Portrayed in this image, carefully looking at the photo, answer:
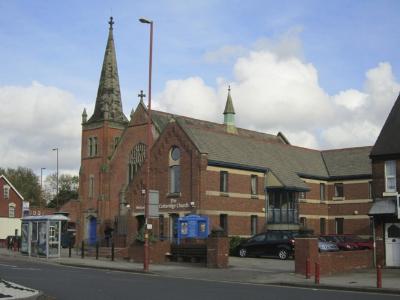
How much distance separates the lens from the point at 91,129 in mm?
61188

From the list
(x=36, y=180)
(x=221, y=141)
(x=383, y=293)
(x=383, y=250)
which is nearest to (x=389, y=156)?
(x=383, y=250)

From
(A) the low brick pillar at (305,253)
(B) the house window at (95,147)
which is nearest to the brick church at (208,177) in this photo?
(B) the house window at (95,147)

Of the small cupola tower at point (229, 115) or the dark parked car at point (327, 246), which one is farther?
the small cupola tower at point (229, 115)

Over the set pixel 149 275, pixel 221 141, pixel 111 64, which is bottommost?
pixel 149 275

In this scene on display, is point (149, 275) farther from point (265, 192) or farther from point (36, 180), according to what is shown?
point (36, 180)

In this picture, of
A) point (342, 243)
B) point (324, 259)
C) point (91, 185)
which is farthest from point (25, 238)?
point (324, 259)

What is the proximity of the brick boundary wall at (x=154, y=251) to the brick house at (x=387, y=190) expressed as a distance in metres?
10.9

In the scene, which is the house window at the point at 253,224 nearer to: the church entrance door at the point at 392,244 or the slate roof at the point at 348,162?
the slate roof at the point at 348,162

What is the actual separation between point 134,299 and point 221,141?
30.3m

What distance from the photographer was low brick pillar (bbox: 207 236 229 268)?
28266 millimetres

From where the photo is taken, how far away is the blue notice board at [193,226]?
38781 millimetres

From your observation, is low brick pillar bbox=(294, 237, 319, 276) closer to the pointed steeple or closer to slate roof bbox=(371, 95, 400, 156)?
slate roof bbox=(371, 95, 400, 156)

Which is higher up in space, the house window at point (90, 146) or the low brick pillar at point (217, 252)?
the house window at point (90, 146)

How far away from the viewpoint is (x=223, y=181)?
42.2 metres
